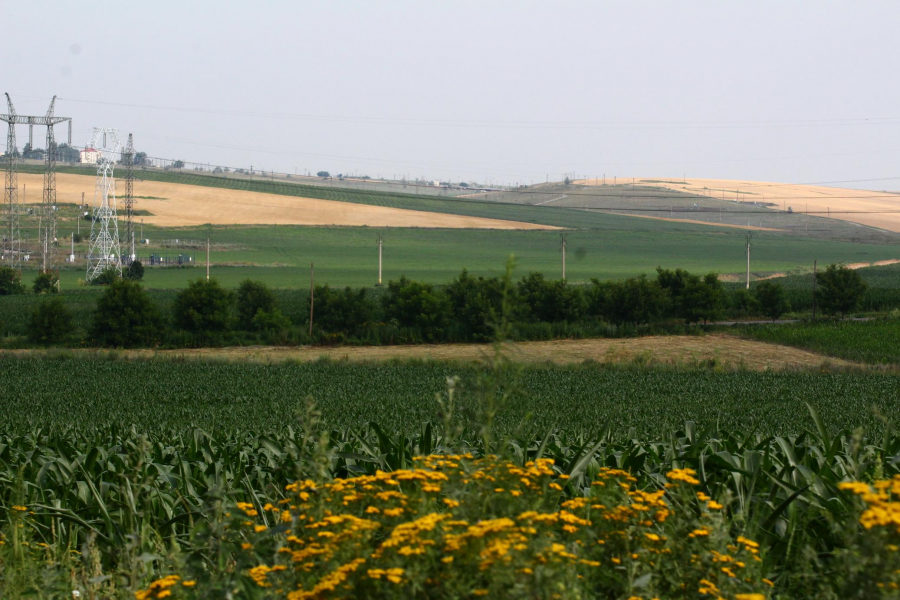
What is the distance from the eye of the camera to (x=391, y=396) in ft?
86.6

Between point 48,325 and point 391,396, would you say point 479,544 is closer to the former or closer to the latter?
point 391,396

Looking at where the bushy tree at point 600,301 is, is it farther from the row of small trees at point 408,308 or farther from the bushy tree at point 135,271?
the bushy tree at point 135,271

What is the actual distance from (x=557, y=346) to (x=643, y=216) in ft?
367

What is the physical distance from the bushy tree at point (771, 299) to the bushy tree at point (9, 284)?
62.1 metres

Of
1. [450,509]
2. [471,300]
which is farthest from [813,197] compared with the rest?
[450,509]

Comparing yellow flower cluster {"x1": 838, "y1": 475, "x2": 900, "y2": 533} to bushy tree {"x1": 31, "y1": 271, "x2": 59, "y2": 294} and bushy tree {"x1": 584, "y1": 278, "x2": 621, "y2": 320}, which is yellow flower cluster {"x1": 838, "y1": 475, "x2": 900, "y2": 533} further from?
bushy tree {"x1": 31, "y1": 271, "x2": 59, "y2": 294}

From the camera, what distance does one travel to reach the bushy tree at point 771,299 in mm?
57594

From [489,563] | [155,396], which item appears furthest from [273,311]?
[489,563]

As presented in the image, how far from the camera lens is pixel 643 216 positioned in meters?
154

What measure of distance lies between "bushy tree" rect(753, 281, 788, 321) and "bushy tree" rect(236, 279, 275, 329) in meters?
33.7

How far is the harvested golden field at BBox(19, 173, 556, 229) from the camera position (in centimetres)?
12100

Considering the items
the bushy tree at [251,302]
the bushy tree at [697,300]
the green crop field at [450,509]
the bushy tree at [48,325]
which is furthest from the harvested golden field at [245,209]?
the green crop field at [450,509]

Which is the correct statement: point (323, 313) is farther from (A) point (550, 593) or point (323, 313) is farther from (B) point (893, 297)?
(A) point (550, 593)

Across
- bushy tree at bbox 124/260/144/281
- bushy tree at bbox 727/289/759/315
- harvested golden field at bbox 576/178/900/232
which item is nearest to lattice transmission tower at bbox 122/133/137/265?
bushy tree at bbox 124/260/144/281
